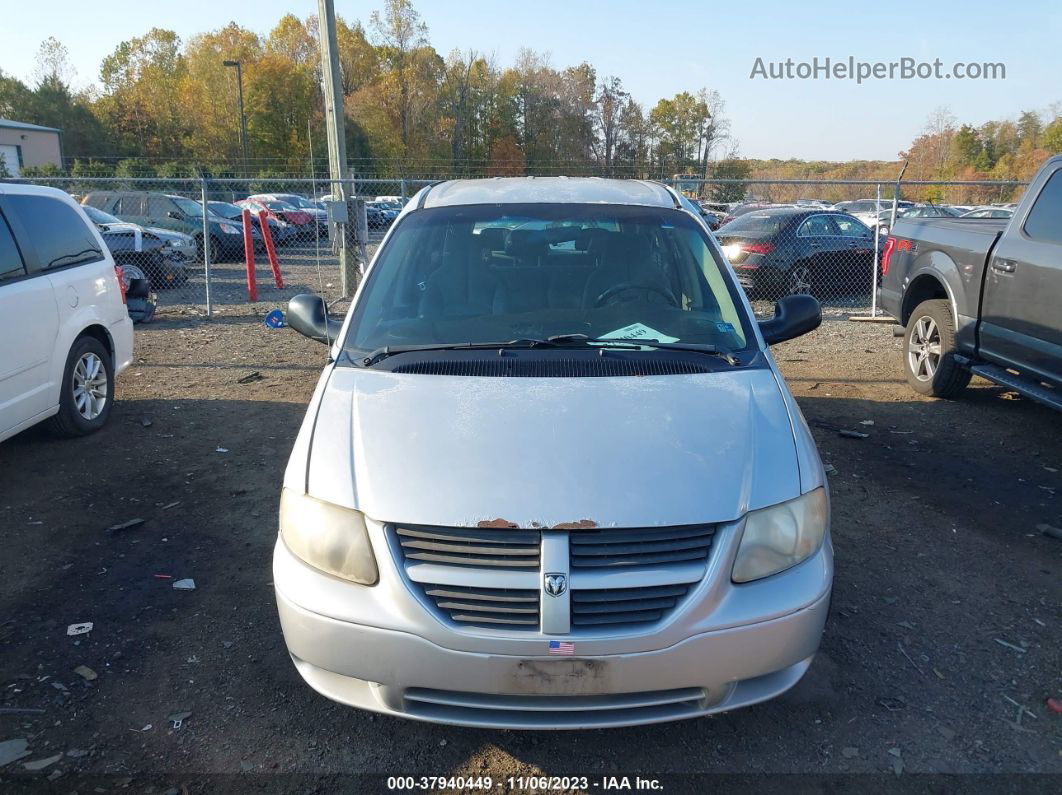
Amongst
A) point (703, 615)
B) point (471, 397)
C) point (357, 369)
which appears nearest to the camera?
point (703, 615)

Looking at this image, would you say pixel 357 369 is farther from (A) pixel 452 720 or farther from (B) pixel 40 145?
(B) pixel 40 145

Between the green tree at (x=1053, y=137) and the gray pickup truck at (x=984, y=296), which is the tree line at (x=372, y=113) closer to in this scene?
the green tree at (x=1053, y=137)

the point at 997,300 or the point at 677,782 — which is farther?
the point at 997,300

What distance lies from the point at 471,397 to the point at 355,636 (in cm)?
96

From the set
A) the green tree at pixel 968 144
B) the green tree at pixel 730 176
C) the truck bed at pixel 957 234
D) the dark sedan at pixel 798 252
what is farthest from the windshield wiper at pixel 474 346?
the green tree at pixel 968 144

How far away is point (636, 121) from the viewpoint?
51.8m

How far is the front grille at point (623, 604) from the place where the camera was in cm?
240

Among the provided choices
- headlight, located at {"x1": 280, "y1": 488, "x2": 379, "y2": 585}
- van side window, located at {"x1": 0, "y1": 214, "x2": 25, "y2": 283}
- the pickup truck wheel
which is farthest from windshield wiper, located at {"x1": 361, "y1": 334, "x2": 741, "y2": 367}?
the pickup truck wheel

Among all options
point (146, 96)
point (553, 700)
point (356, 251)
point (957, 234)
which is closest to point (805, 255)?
point (957, 234)

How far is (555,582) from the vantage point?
238cm

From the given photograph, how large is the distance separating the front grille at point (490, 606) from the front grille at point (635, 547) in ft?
0.60

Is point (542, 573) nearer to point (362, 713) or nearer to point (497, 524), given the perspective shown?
point (497, 524)

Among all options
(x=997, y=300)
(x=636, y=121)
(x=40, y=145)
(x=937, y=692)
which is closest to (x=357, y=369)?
(x=937, y=692)

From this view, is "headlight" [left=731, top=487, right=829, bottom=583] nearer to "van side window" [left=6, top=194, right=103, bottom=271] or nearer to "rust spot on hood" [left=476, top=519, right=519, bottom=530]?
"rust spot on hood" [left=476, top=519, right=519, bottom=530]
